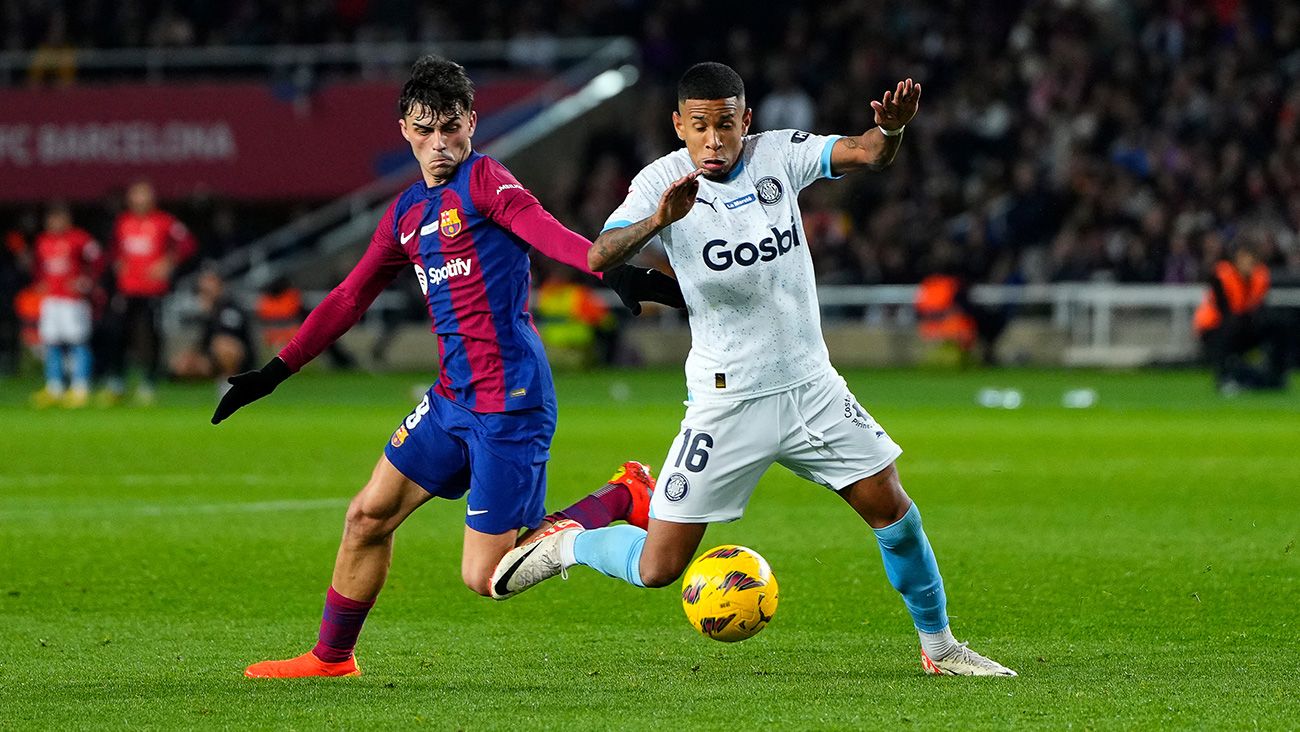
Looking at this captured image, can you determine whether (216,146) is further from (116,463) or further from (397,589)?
(397,589)

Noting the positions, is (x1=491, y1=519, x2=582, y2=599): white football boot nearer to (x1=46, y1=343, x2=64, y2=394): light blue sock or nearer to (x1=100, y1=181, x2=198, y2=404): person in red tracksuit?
(x1=100, y1=181, x2=198, y2=404): person in red tracksuit

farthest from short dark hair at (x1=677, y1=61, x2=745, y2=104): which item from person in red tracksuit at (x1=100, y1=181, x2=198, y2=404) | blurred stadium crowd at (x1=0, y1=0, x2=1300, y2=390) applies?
blurred stadium crowd at (x1=0, y1=0, x2=1300, y2=390)

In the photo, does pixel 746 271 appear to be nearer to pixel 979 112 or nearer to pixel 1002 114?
pixel 1002 114

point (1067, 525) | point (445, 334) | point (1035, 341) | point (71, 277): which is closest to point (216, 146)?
point (71, 277)

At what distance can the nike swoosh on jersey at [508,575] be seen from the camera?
643 cm

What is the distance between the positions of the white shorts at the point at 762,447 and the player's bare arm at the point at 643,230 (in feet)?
2.23

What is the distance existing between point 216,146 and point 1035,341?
12.3 metres

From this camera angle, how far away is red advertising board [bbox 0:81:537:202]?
95.3 ft

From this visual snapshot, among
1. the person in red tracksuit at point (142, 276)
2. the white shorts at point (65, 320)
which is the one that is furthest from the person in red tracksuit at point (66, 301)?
the person in red tracksuit at point (142, 276)

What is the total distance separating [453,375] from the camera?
6.47 m

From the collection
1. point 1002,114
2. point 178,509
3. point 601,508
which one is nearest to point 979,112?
point 1002,114

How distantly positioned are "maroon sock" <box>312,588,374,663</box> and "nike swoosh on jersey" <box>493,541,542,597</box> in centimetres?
47

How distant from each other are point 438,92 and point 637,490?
5.38 feet

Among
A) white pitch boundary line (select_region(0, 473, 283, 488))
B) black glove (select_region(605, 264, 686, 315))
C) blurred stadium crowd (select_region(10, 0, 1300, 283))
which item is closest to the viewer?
black glove (select_region(605, 264, 686, 315))
